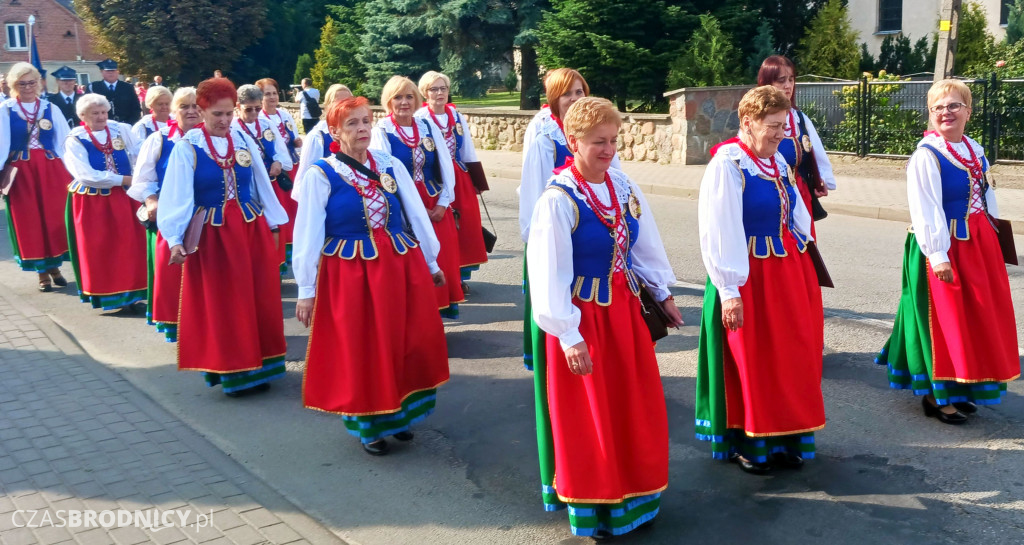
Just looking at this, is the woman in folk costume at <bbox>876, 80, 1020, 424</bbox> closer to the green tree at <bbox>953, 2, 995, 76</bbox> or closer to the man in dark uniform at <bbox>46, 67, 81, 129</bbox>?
the man in dark uniform at <bbox>46, 67, 81, 129</bbox>

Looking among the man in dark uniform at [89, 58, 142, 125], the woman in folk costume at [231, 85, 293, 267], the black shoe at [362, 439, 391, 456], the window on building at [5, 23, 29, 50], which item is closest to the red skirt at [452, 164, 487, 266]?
the woman in folk costume at [231, 85, 293, 267]

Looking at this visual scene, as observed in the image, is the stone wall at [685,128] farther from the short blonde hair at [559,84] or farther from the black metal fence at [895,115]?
the short blonde hair at [559,84]

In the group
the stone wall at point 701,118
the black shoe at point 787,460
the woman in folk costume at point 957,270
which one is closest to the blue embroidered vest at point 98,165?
the black shoe at point 787,460

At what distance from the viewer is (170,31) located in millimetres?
41281

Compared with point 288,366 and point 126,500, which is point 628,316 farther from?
point 288,366

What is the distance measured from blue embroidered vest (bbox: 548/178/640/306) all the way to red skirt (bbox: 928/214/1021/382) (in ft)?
7.55

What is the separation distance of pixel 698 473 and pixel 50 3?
71956 millimetres

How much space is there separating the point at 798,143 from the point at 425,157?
2.90m

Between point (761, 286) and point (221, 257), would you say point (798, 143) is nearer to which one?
point (761, 286)

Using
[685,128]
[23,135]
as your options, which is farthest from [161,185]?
[685,128]

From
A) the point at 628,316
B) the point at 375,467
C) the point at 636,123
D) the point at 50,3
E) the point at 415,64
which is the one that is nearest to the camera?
the point at 628,316

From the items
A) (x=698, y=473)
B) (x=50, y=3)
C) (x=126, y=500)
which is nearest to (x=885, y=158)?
(x=698, y=473)

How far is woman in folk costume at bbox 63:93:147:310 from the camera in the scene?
28.8 feet

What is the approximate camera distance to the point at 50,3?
6706 cm
